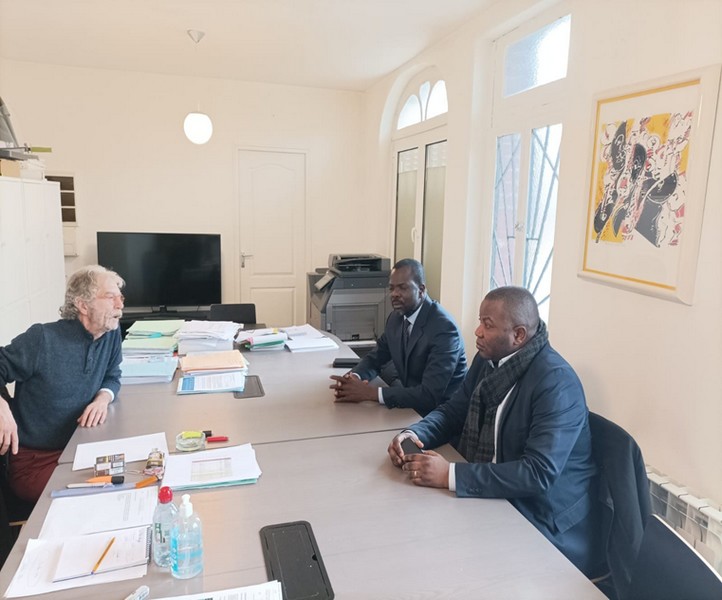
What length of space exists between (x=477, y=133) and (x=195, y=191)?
114 inches

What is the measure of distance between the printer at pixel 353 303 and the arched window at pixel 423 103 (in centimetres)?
136

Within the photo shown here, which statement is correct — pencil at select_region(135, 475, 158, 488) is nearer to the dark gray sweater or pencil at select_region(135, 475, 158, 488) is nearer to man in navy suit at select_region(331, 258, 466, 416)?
the dark gray sweater

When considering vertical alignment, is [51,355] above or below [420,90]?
below

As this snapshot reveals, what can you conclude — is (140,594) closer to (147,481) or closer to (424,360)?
(147,481)

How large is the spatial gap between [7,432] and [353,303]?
→ 2.58 m

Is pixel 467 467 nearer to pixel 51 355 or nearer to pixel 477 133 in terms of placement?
pixel 51 355

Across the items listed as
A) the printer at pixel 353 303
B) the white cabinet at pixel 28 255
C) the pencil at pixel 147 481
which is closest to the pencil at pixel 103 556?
the pencil at pixel 147 481

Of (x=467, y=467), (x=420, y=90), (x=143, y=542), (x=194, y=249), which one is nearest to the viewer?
(x=143, y=542)

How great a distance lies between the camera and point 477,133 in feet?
11.2

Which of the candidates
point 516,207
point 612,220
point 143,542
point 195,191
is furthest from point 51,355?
point 195,191

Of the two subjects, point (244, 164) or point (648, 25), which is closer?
point (648, 25)

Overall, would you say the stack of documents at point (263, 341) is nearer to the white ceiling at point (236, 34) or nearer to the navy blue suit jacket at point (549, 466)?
the navy blue suit jacket at point (549, 466)

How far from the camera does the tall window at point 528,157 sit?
284 cm

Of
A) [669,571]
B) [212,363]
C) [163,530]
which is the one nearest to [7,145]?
[212,363]
